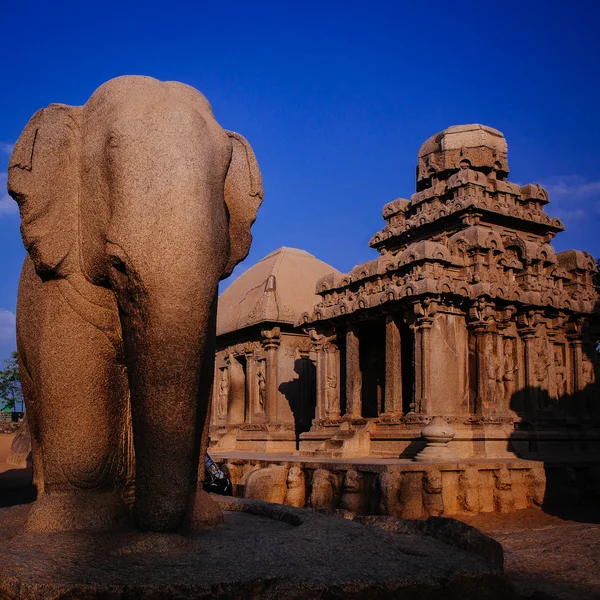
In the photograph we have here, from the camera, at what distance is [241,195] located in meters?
3.57

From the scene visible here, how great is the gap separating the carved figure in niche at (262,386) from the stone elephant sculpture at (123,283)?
58.5 feet

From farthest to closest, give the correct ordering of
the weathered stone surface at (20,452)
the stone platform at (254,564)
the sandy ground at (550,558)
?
the weathered stone surface at (20,452) < the sandy ground at (550,558) < the stone platform at (254,564)

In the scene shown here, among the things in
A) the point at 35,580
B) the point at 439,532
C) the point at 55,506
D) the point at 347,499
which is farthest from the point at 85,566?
the point at 347,499

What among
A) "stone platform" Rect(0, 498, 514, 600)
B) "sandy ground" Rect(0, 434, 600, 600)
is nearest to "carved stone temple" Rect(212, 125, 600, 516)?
"sandy ground" Rect(0, 434, 600, 600)

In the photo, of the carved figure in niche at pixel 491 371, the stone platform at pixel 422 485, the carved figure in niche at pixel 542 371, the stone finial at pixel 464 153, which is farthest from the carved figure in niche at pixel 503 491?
the stone finial at pixel 464 153

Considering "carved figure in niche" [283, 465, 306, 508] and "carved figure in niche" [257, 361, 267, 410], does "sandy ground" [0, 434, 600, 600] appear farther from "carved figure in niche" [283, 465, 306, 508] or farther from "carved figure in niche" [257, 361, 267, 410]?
"carved figure in niche" [257, 361, 267, 410]

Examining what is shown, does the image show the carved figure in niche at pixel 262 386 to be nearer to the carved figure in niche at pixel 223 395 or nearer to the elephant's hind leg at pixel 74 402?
the carved figure in niche at pixel 223 395

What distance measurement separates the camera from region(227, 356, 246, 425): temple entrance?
23250 millimetres

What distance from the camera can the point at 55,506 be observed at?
327 centimetres

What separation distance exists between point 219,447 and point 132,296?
60.7 feet

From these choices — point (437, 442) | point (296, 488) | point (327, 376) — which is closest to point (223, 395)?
point (327, 376)

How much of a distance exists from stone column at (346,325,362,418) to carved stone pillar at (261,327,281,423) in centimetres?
528

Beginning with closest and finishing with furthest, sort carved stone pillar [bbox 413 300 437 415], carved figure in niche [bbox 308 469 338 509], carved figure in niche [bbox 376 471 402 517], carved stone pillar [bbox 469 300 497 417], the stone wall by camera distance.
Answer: carved figure in niche [bbox 376 471 402 517] → the stone wall → carved figure in niche [bbox 308 469 338 509] → carved stone pillar [bbox 413 300 437 415] → carved stone pillar [bbox 469 300 497 417]

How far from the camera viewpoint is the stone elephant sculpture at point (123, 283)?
278 cm
